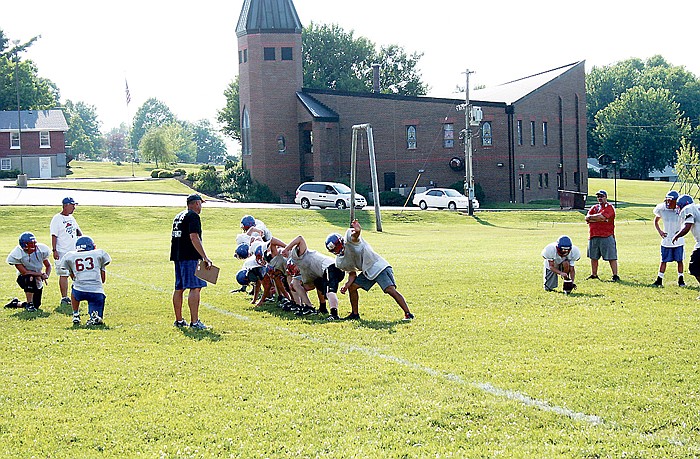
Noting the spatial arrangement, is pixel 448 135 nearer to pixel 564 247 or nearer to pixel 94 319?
pixel 564 247

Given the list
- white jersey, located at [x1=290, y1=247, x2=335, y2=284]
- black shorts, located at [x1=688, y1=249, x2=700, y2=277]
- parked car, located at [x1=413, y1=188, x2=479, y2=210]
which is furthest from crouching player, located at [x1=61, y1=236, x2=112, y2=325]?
parked car, located at [x1=413, y1=188, x2=479, y2=210]

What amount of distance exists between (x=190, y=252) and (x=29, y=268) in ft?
11.7

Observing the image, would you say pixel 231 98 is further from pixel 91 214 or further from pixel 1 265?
pixel 1 265

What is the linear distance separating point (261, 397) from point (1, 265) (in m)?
16.1

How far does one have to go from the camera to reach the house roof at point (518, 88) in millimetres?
66669

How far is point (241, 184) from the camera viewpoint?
2628 inches

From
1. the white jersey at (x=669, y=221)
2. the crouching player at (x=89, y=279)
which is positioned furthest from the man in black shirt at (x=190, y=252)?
the white jersey at (x=669, y=221)

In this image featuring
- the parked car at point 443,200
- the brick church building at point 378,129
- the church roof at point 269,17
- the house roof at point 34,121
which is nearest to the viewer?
the parked car at point 443,200

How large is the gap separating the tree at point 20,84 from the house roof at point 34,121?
822 centimetres

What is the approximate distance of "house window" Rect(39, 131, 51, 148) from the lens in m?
85.0

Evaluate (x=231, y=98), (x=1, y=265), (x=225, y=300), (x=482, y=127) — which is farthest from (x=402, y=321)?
(x=231, y=98)

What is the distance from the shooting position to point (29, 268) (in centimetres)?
1412

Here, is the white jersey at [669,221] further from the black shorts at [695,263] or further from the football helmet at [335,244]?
the football helmet at [335,244]

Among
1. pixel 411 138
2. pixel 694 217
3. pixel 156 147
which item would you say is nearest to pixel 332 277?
pixel 694 217
